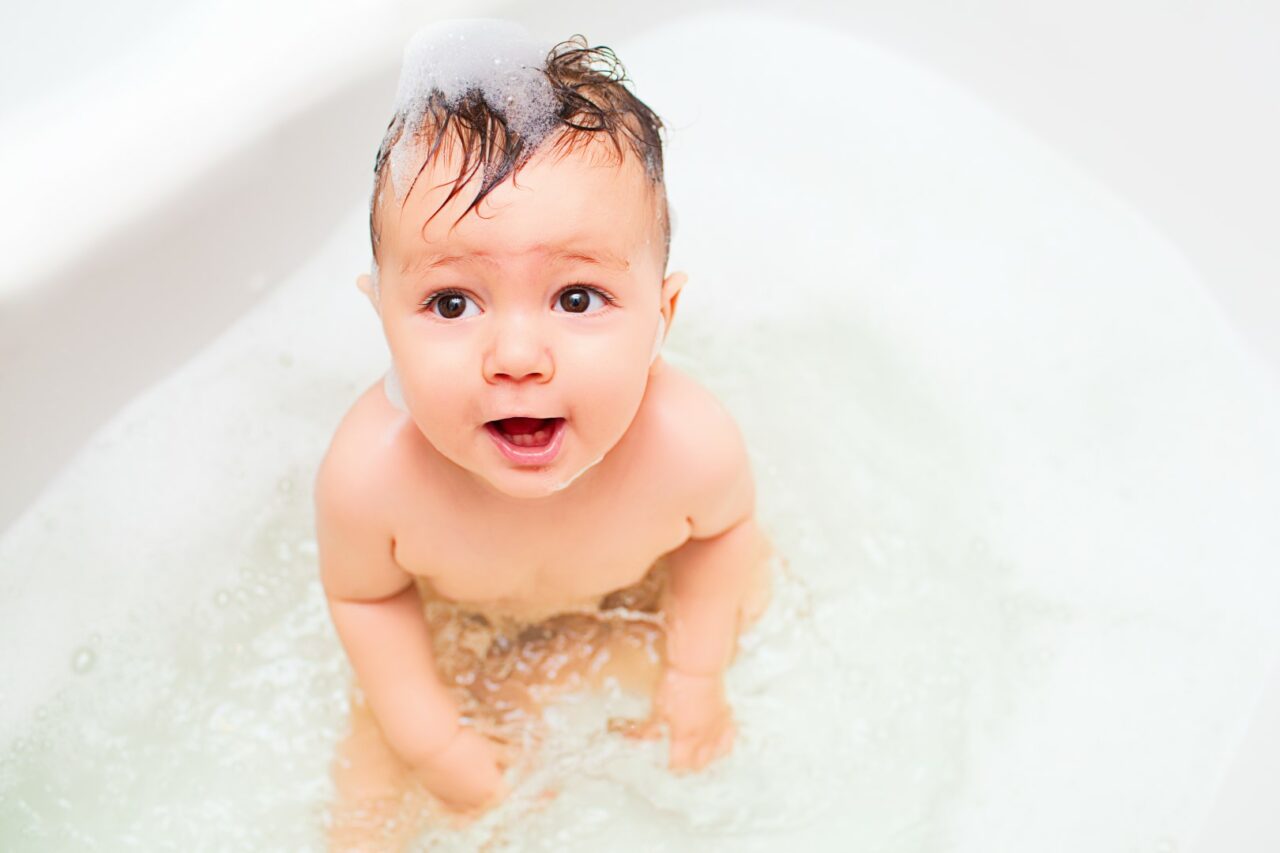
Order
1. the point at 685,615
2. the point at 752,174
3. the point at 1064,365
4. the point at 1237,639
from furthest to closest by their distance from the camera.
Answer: the point at 752,174
the point at 1064,365
the point at 1237,639
the point at 685,615

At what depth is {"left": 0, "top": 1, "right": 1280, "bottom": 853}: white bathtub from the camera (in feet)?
3.97

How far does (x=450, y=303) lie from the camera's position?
0.88 m

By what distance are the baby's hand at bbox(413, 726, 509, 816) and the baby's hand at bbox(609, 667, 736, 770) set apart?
126 mm

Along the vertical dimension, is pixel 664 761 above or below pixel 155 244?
below

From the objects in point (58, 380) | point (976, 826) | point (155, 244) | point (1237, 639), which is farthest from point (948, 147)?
point (58, 380)

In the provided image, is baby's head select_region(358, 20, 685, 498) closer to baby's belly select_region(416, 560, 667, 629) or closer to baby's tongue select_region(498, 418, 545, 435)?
baby's tongue select_region(498, 418, 545, 435)

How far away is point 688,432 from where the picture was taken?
1070 millimetres

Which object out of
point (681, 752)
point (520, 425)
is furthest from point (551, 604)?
point (520, 425)

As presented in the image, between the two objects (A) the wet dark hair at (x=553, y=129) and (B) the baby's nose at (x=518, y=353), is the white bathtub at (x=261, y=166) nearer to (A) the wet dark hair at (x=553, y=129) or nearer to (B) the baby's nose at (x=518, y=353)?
(A) the wet dark hair at (x=553, y=129)

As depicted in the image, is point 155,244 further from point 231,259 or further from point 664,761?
point 664,761

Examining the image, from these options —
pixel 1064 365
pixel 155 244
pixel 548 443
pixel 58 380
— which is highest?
pixel 1064 365

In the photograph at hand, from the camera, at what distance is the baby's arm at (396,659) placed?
42.4 inches

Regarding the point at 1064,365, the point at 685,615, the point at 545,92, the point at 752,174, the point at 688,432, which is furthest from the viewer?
the point at 752,174

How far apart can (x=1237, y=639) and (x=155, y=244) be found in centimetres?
110
